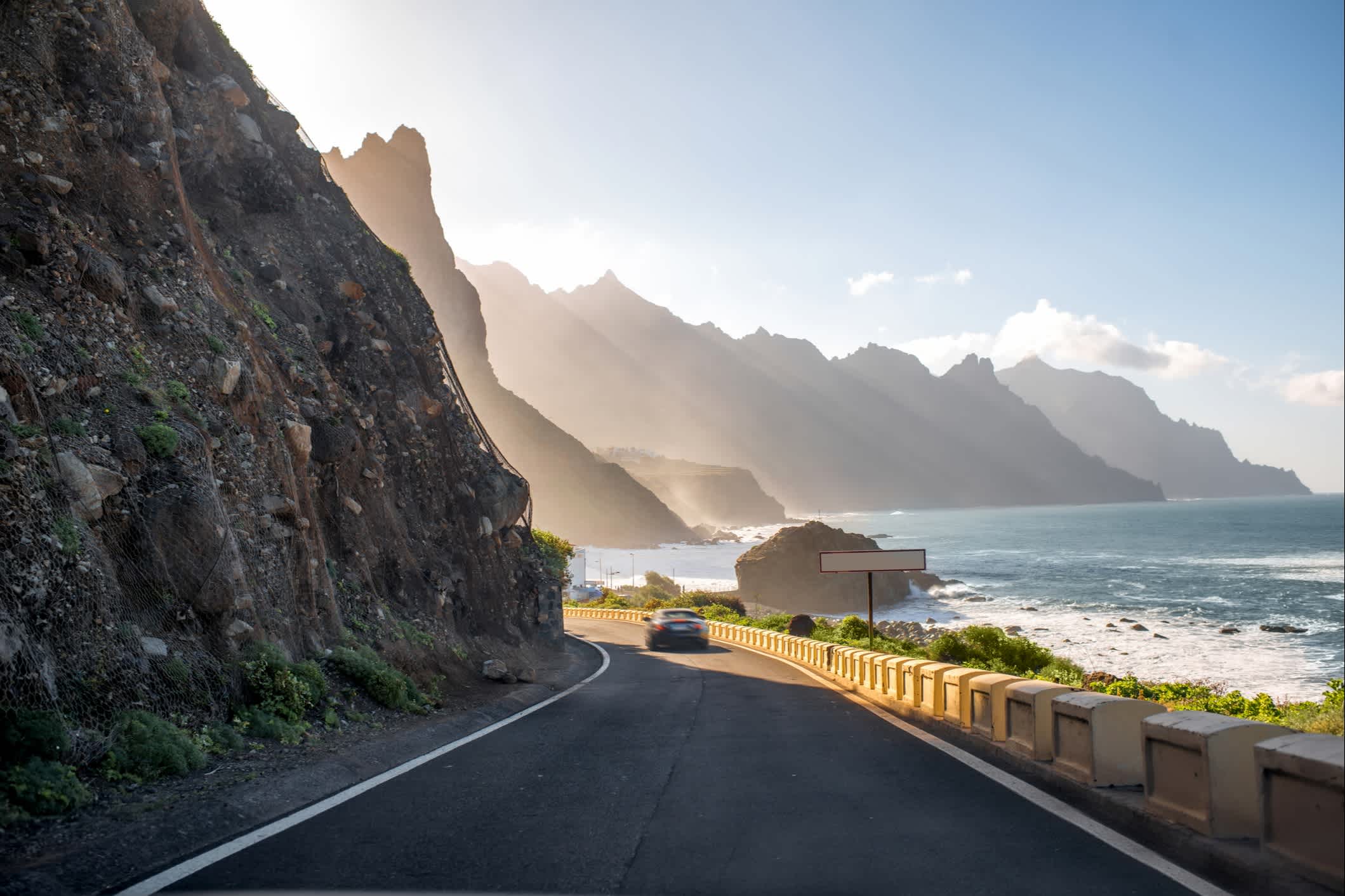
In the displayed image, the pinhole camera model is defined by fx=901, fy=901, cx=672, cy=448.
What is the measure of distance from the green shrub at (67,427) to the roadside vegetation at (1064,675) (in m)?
9.58

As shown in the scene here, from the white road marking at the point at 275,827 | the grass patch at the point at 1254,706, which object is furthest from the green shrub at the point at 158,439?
the grass patch at the point at 1254,706

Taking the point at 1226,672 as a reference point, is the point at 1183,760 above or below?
above

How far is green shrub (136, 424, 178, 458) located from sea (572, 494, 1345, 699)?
41342 mm

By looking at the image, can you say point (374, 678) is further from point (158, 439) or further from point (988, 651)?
point (988, 651)

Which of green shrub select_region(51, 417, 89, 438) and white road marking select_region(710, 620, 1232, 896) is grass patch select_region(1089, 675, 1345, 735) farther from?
green shrub select_region(51, 417, 89, 438)

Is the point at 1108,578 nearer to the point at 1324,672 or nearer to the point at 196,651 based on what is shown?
the point at 1324,672

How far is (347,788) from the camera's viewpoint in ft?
23.9

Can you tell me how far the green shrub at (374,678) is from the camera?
11234mm

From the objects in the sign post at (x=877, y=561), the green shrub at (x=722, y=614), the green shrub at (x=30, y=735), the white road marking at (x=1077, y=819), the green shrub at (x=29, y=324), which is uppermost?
the green shrub at (x=29, y=324)

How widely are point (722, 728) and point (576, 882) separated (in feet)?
22.4

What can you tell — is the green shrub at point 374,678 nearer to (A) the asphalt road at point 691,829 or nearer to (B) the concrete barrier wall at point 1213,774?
(A) the asphalt road at point 691,829

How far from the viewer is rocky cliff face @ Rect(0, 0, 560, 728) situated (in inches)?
296

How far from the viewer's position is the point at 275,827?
A: 19.4 ft

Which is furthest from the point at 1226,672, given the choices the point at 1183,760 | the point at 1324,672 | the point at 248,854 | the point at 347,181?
the point at 347,181
